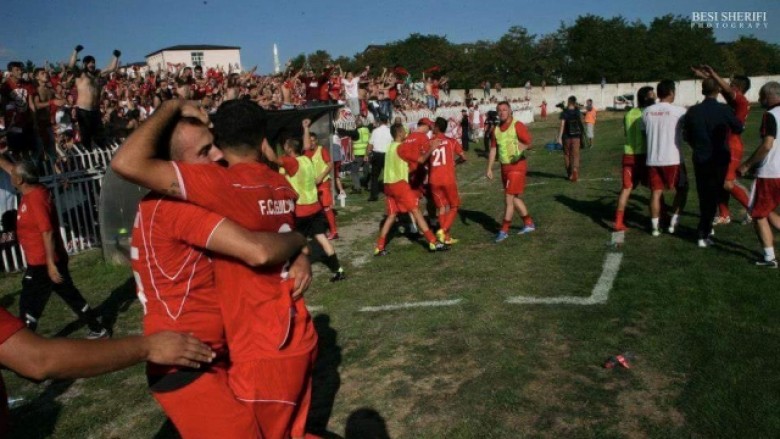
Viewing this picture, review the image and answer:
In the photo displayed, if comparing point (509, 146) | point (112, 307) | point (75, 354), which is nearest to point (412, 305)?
point (509, 146)

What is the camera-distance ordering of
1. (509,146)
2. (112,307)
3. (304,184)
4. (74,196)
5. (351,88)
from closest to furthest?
(112,307)
(304,184)
(509,146)
(74,196)
(351,88)

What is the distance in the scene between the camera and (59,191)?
35.8ft

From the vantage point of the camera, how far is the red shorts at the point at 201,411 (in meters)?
2.43

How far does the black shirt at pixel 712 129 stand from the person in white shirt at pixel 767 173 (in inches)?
40.8

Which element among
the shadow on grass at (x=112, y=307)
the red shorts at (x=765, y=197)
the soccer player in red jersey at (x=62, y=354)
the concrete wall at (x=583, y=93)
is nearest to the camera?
the soccer player in red jersey at (x=62, y=354)

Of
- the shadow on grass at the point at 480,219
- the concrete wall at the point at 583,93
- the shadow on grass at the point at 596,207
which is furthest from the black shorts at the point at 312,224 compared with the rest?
the concrete wall at the point at 583,93

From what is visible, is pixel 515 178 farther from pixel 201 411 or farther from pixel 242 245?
pixel 201 411

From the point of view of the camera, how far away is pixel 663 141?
8.82 metres

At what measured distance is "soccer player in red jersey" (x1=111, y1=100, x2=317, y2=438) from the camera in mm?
2510

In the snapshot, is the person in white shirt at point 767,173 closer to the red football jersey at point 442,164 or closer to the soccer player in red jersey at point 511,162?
the soccer player in red jersey at point 511,162

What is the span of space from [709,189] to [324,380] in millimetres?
6316

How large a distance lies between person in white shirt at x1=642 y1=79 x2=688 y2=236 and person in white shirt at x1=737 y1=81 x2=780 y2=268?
1.60m

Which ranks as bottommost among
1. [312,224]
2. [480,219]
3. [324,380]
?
[324,380]

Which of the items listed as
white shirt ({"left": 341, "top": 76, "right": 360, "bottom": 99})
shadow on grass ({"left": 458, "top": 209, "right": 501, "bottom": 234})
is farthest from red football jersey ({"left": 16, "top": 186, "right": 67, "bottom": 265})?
white shirt ({"left": 341, "top": 76, "right": 360, "bottom": 99})
